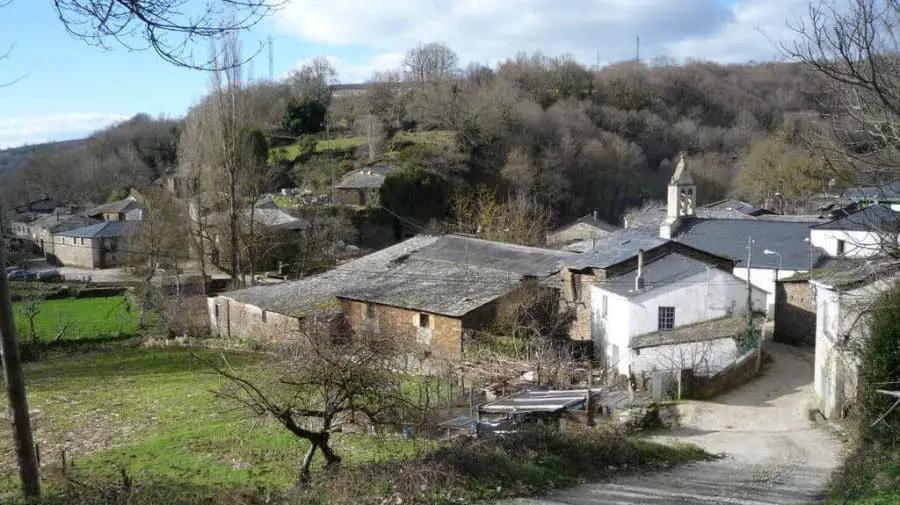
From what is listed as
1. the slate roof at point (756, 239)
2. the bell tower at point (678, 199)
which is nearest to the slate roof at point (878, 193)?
the slate roof at point (756, 239)

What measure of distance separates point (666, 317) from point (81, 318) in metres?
26.7

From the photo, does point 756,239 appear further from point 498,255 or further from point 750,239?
point 498,255

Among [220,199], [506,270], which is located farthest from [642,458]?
[220,199]

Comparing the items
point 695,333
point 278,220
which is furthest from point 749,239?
point 278,220

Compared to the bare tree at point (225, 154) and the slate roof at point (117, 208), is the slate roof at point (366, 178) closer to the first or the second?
the bare tree at point (225, 154)

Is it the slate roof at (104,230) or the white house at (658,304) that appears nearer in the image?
the white house at (658,304)

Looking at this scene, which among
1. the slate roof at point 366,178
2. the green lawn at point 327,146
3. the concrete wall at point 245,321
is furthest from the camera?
the green lawn at point 327,146

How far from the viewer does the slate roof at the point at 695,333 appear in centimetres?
1894

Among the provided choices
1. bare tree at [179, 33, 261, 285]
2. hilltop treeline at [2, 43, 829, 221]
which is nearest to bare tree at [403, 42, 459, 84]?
hilltop treeline at [2, 43, 829, 221]

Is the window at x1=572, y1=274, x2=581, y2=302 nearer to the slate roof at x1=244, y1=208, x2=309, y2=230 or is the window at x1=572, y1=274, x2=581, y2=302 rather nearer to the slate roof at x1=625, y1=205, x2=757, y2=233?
the slate roof at x1=625, y1=205, x2=757, y2=233

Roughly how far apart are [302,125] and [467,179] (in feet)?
60.2

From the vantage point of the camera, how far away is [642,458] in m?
11.2

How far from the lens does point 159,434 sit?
16.5m

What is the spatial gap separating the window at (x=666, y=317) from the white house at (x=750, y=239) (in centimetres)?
658
